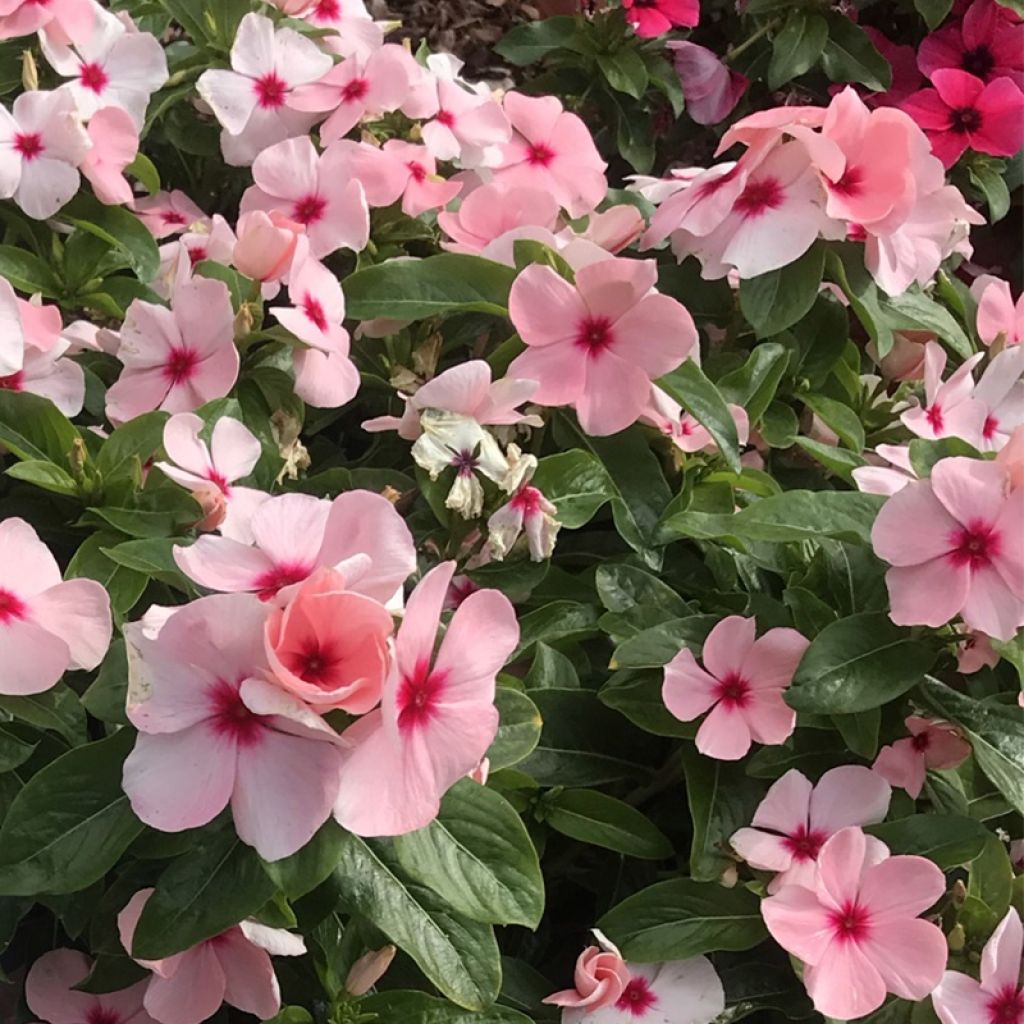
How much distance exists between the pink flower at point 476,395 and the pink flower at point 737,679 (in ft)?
0.66

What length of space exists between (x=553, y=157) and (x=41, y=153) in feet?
1.48

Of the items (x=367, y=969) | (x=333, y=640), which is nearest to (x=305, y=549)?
(x=333, y=640)

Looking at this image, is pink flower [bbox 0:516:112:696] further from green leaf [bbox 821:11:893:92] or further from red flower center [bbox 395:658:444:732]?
green leaf [bbox 821:11:893:92]

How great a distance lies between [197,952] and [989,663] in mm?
530

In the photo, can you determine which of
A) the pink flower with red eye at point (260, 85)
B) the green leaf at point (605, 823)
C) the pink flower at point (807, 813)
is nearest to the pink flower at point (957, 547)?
the pink flower at point (807, 813)

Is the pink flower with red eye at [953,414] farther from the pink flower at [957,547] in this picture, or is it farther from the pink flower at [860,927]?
the pink flower at [860,927]

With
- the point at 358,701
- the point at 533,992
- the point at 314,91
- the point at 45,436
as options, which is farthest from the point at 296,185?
the point at 533,992

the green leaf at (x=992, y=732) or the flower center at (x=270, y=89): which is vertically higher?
the flower center at (x=270, y=89)

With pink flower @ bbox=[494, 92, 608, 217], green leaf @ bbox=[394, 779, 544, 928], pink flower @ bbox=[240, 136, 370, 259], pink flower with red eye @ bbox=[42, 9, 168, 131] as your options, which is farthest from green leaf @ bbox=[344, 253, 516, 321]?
green leaf @ bbox=[394, 779, 544, 928]

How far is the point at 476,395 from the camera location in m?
0.73

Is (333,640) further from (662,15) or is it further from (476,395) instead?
(662,15)

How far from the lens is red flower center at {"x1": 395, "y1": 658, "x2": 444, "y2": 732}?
507 millimetres

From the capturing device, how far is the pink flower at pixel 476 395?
0.72 m

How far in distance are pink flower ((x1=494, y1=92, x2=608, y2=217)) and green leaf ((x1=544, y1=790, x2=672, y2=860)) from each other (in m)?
0.53
